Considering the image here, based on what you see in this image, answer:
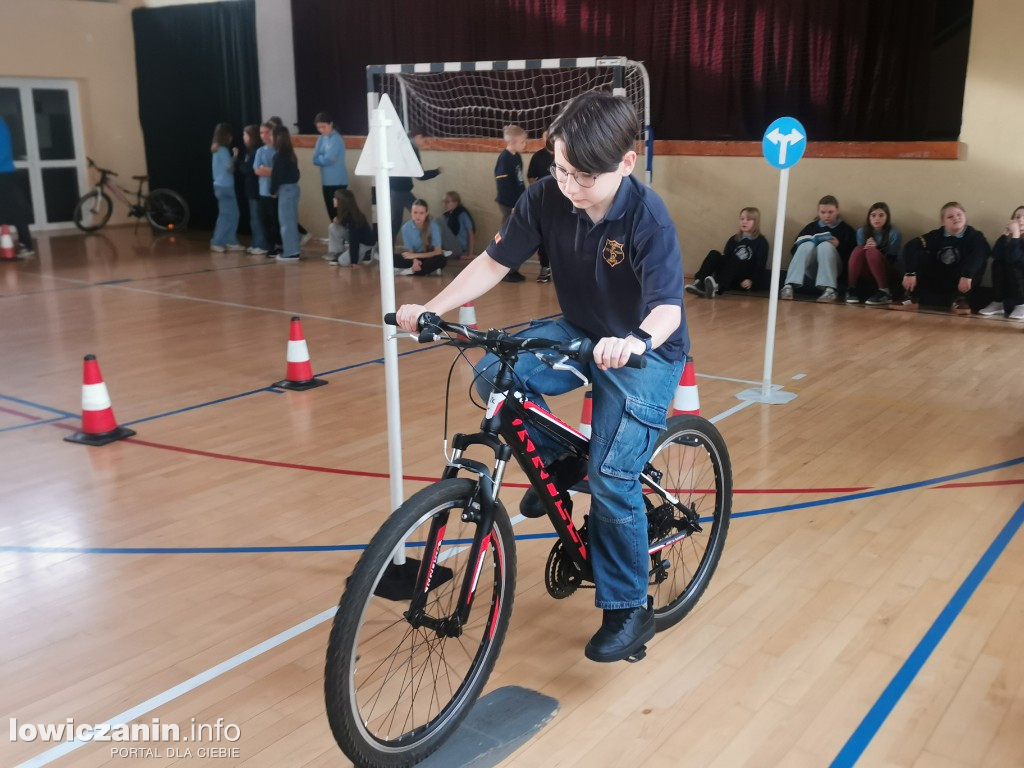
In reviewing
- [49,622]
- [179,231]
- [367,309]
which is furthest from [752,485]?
[179,231]

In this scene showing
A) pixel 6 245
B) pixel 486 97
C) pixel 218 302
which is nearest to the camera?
pixel 218 302

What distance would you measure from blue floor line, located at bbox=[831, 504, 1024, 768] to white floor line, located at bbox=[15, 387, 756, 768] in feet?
3.45

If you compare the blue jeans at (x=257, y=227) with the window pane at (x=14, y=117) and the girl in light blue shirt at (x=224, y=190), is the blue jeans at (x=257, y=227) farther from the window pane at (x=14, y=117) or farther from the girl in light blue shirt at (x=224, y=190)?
the window pane at (x=14, y=117)

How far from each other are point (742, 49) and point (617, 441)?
738cm

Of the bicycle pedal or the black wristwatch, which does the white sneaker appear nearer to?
the bicycle pedal

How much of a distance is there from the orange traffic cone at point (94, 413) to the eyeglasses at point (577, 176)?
10.2 feet

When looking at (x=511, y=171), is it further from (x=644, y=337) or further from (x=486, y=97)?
(x=644, y=337)

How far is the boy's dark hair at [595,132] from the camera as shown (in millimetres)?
2109

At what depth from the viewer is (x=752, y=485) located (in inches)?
155

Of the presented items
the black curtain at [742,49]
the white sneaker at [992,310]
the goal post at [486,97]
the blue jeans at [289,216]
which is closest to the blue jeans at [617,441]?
the white sneaker at [992,310]

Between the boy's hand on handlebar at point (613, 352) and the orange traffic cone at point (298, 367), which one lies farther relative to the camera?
the orange traffic cone at point (298, 367)

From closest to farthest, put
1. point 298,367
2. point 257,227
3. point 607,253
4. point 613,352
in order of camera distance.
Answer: point 613,352
point 607,253
point 298,367
point 257,227

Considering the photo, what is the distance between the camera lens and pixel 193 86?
13.2m

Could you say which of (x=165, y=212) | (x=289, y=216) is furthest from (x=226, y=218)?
(x=165, y=212)
